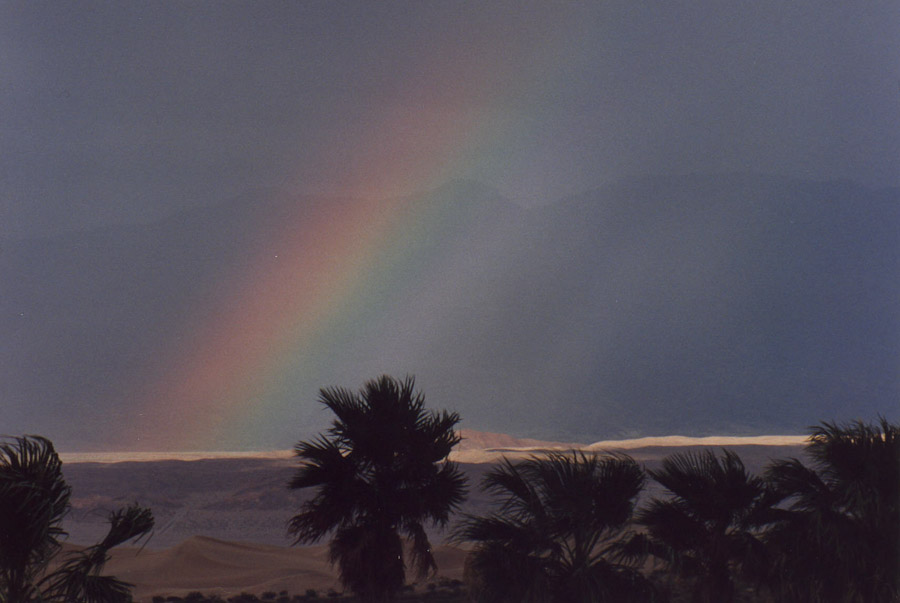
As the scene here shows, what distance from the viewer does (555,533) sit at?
12656 millimetres

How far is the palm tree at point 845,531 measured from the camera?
13078 millimetres

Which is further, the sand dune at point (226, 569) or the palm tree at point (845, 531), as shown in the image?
the sand dune at point (226, 569)

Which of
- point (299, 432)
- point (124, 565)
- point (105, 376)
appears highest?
point (105, 376)

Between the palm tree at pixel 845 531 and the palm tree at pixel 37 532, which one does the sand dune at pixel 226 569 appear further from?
the palm tree at pixel 37 532

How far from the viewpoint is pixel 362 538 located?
14.6m

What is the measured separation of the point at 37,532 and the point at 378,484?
7442 mm

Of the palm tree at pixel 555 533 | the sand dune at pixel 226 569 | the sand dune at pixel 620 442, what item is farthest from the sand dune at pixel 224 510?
the palm tree at pixel 555 533

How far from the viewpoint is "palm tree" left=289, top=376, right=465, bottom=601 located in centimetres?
1455

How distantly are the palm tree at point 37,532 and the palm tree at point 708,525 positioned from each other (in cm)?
814

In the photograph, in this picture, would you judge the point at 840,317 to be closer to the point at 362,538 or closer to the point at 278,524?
the point at 278,524

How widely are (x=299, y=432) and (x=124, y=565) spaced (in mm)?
77589

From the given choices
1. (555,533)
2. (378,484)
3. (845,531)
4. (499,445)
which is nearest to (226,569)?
(378,484)

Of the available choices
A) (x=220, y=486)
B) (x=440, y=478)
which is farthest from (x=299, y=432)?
(x=440, y=478)

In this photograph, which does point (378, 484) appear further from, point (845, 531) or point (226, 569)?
point (226, 569)
